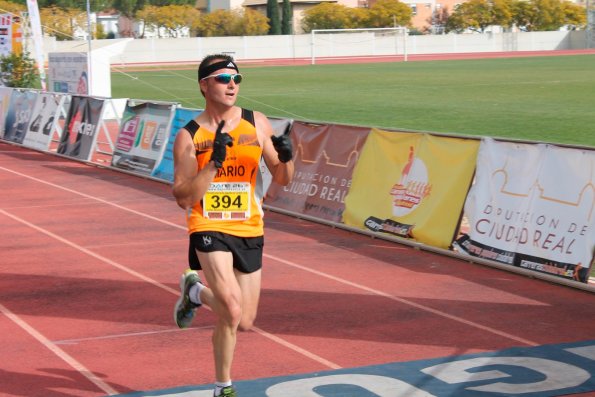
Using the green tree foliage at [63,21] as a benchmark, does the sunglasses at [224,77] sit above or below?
below

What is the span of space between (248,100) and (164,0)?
7431 centimetres

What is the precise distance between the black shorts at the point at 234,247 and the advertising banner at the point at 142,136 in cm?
1339

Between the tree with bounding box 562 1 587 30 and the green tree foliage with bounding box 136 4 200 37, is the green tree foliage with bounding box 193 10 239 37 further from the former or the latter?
the tree with bounding box 562 1 587 30

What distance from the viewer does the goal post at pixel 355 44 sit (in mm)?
84250

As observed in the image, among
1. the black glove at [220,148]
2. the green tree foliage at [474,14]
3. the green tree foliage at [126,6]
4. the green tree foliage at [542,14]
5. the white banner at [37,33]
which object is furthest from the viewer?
the green tree foliage at [126,6]

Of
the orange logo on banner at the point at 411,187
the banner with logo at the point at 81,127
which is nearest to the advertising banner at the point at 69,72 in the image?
the banner with logo at the point at 81,127

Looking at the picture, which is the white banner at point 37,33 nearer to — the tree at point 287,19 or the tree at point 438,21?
the tree at point 287,19

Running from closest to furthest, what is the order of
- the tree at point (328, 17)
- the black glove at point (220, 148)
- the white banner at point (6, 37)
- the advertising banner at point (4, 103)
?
the black glove at point (220, 148) → the advertising banner at point (4, 103) → the white banner at point (6, 37) → the tree at point (328, 17)

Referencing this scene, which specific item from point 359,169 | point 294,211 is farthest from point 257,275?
point 294,211

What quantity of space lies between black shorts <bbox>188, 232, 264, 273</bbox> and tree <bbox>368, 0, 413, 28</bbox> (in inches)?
3615

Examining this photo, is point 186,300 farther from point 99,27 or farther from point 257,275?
point 99,27

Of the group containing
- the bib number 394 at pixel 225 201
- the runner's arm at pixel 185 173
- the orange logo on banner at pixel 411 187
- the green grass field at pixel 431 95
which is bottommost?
the green grass field at pixel 431 95

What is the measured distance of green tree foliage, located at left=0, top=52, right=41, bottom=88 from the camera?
1362 inches

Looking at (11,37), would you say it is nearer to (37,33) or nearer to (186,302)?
(37,33)
